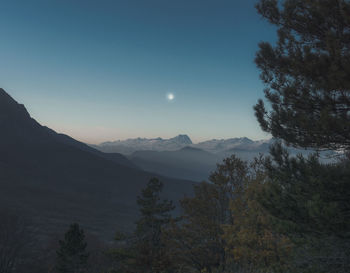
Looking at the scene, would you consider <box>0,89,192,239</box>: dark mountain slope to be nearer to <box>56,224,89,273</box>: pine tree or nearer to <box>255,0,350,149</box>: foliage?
<box>56,224,89,273</box>: pine tree

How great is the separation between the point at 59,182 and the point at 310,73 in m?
146

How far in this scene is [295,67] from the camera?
7.98 metres

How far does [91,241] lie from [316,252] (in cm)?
5513

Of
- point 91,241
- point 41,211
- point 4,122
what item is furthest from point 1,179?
point 91,241

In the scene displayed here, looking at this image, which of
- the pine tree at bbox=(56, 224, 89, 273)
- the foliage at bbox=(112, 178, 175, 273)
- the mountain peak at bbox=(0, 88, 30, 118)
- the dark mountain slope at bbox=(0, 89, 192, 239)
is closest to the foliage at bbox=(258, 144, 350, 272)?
the foliage at bbox=(112, 178, 175, 273)

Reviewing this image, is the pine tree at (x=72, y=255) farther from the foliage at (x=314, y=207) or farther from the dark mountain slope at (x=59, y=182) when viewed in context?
the dark mountain slope at (x=59, y=182)

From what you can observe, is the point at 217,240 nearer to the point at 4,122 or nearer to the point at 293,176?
the point at 293,176

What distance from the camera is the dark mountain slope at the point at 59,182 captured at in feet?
281

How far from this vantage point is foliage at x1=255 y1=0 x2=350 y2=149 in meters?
6.96

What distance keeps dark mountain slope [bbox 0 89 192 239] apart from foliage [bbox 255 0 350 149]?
70.7 meters

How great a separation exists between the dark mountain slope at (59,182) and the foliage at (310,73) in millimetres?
70743

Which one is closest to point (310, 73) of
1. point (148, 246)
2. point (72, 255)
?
point (148, 246)

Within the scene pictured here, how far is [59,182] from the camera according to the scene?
134m

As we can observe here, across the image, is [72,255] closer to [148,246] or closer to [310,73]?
[148,246]
